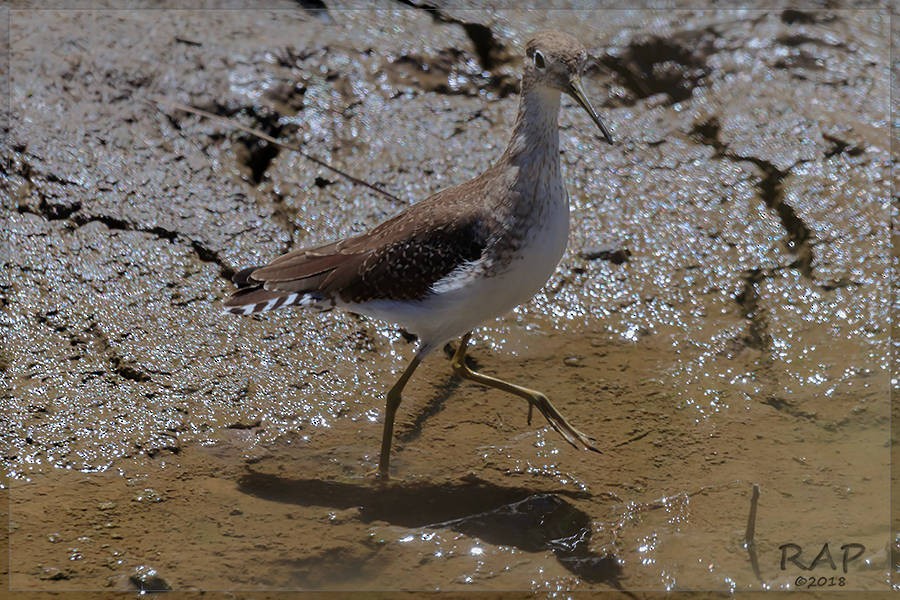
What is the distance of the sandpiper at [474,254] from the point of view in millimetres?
4383

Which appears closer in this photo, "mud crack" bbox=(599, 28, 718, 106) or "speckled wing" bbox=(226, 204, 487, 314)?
"speckled wing" bbox=(226, 204, 487, 314)

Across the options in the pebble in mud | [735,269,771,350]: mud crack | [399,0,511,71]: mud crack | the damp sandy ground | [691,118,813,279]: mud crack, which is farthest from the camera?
[399,0,511,71]: mud crack

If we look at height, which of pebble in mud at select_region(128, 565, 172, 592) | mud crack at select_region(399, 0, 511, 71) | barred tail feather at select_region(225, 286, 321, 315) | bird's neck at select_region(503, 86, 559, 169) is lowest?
pebble in mud at select_region(128, 565, 172, 592)

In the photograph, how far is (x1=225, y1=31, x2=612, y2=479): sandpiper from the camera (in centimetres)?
438

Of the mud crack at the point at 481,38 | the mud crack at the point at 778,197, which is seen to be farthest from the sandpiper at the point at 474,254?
the mud crack at the point at 481,38

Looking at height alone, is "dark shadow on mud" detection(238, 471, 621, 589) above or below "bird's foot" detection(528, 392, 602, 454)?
below

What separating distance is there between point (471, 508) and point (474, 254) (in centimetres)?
103

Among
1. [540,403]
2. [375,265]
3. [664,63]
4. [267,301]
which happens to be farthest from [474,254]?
[664,63]

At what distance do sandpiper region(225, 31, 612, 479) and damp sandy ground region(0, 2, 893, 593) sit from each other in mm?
402

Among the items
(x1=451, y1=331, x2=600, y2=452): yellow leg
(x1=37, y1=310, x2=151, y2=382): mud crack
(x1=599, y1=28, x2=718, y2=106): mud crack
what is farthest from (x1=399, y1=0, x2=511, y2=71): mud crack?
(x1=37, y1=310, x2=151, y2=382): mud crack

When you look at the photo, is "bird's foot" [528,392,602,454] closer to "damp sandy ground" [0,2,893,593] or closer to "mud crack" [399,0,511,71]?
"damp sandy ground" [0,2,893,593]

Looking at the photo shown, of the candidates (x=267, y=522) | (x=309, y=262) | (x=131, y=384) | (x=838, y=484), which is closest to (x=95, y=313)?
(x=131, y=384)

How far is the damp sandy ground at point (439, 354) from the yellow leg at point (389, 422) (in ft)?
0.26

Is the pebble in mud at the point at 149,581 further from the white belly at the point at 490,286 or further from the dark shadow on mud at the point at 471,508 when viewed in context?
the white belly at the point at 490,286
